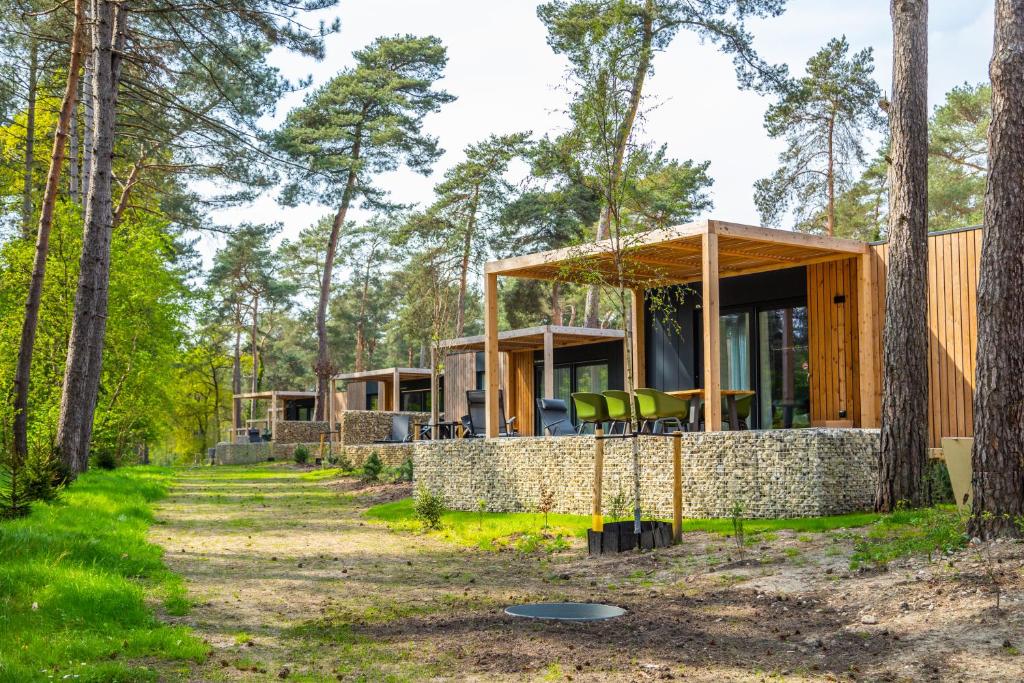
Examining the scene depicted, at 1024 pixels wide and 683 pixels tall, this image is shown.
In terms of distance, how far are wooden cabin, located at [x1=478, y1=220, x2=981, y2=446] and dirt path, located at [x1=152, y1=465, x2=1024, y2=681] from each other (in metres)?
3.21

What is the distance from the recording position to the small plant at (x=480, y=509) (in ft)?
33.7

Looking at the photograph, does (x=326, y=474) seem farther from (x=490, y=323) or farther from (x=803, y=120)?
(x=803, y=120)

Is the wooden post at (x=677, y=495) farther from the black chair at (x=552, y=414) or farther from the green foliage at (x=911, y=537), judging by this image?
the black chair at (x=552, y=414)

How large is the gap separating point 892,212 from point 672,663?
20.1ft

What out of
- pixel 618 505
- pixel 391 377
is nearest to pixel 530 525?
pixel 618 505

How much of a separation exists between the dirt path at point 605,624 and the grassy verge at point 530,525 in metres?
0.49

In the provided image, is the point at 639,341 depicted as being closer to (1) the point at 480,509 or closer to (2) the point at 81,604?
(1) the point at 480,509

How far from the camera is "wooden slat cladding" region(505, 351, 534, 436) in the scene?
2161 centimetres

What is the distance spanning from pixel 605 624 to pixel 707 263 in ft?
18.6

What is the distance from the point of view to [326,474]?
20172 millimetres

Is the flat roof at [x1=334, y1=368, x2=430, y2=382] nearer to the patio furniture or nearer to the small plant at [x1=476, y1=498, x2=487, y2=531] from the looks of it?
the small plant at [x1=476, y1=498, x2=487, y2=531]

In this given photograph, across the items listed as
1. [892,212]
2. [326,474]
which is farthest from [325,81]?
[892,212]

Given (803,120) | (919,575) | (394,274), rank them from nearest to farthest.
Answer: (919,575), (803,120), (394,274)

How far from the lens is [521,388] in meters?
21.9
